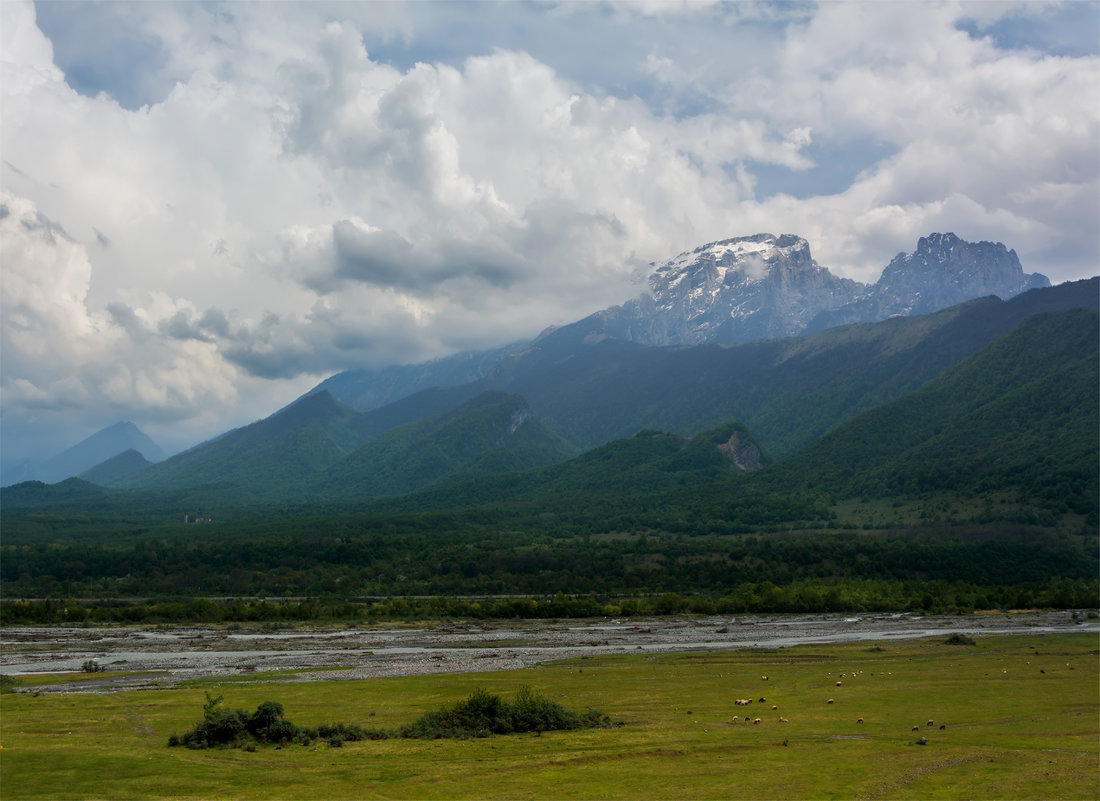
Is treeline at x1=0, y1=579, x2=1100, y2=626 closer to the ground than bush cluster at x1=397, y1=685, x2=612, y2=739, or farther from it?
closer to the ground

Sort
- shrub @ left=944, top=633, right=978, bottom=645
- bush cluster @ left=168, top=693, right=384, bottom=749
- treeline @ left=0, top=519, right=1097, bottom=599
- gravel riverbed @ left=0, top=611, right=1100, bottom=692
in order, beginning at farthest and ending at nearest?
treeline @ left=0, top=519, right=1097, bottom=599
shrub @ left=944, top=633, right=978, bottom=645
gravel riverbed @ left=0, top=611, right=1100, bottom=692
bush cluster @ left=168, top=693, right=384, bottom=749

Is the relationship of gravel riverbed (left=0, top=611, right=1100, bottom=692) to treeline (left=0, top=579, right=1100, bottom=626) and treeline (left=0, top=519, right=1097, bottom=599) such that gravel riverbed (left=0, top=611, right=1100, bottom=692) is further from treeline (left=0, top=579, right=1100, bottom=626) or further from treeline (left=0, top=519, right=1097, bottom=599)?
treeline (left=0, top=519, right=1097, bottom=599)

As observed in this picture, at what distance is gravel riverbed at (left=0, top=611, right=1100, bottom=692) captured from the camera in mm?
71188

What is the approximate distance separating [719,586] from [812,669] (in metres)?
104

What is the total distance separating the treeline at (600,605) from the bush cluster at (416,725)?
9296 centimetres

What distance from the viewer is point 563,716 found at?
41.2 metres

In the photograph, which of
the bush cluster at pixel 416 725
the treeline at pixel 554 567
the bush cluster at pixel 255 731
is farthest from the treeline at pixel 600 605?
the bush cluster at pixel 255 731

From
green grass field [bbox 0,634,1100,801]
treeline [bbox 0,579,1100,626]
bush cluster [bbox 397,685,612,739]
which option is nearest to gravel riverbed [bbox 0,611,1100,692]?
treeline [bbox 0,579,1100,626]

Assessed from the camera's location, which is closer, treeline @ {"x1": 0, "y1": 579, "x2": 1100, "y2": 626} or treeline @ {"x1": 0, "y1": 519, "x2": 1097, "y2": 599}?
treeline @ {"x1": 0, "y1": 579, "x2": 1100, "y2": 626}

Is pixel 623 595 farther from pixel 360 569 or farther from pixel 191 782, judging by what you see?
pixel 191 782

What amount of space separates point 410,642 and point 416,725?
5856cm

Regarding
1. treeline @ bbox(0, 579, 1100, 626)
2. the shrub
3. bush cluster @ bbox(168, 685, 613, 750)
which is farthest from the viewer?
treeline @ bbox(0, 579, 1100, 626)

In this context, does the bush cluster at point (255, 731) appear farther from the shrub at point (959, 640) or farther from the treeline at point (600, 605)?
the treeline at point (600, 605)

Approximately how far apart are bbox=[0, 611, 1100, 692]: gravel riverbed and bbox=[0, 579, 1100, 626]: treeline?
9404 mm
